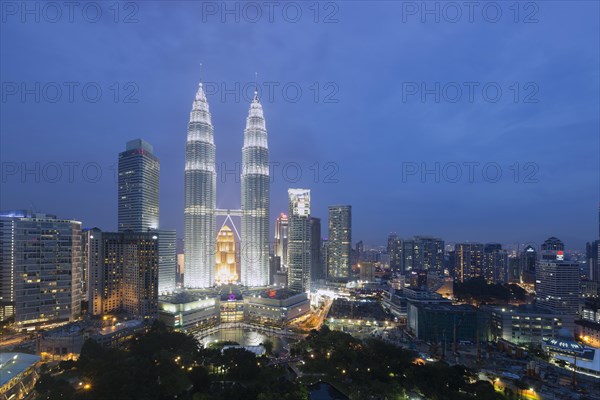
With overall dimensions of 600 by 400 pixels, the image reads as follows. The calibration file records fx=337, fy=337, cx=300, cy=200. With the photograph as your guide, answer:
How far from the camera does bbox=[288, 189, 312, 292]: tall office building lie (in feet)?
151

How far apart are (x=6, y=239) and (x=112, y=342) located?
14395mm

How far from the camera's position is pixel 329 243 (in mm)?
62594

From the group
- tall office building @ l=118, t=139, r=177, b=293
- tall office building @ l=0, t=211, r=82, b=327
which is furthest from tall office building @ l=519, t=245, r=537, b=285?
tall office building @ l=0, t=211, r=82, b=327

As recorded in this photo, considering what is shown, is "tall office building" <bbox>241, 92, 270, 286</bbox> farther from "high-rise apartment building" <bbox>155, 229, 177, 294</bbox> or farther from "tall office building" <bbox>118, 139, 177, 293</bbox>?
"tall office building" <bbox>118, 139, 177, 293</bbox>

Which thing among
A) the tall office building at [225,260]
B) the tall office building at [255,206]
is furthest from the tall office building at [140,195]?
the tall office building at [255,206]

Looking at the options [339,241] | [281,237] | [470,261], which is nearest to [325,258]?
A: [339,241]

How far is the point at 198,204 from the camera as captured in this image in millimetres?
44875

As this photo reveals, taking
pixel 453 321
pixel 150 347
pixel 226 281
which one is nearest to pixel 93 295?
pixel 150 347

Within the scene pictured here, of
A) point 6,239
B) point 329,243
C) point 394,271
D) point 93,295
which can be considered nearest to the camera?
point 6,239

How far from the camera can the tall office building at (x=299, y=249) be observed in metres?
46.2

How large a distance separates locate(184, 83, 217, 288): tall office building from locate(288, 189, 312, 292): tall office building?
11078 mm

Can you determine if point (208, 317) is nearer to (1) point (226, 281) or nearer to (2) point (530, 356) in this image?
(1) point (226, 281)

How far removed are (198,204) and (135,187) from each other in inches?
321

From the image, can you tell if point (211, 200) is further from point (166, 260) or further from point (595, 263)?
point (595, 263)
